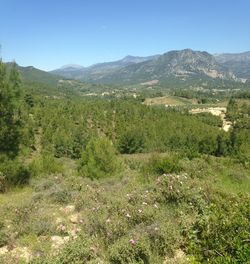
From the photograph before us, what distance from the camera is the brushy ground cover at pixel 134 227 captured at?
5.07 m

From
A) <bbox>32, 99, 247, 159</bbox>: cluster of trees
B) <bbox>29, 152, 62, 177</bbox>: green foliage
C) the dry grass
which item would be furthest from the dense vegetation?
the dry grass

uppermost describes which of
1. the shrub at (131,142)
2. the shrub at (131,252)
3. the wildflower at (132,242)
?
the wildflower at (132,242)

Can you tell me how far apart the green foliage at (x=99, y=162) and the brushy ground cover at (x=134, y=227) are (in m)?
5.34

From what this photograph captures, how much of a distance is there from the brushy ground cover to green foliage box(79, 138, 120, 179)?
534 cm

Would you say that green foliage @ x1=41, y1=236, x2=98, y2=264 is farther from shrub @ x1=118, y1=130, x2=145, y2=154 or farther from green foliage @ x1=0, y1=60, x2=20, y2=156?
shrub @ x1=118, y1=130, x2=145, y2=154

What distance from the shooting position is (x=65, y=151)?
63.8 m

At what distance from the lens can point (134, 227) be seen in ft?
19.8

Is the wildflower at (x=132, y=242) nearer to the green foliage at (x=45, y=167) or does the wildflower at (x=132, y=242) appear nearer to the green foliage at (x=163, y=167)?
the green foliage at (x=163, y=167)

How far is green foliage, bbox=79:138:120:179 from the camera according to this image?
563 inches

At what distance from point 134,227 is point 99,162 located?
29.5ft

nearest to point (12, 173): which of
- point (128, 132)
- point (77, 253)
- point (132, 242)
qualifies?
point (77, 253)

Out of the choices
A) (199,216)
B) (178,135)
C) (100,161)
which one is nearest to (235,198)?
(199,216)

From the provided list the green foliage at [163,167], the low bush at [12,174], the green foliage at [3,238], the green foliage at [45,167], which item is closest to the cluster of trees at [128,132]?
the green foliage at [45,167]

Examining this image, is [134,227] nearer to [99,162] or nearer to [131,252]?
[131,252]
